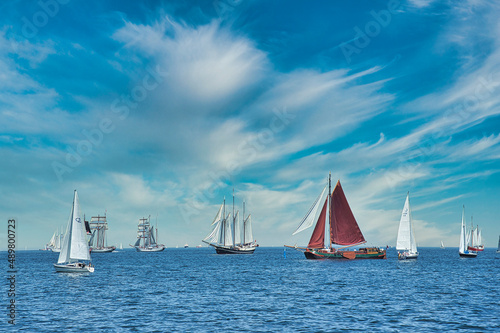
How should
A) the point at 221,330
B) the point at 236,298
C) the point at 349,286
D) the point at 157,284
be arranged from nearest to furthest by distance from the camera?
the point at 221,330
the point at 236,298
the point at 349,286
the point at 157,284

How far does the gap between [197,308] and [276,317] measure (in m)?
8.77

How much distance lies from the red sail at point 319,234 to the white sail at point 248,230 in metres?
71.8

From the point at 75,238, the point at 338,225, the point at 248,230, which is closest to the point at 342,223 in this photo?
the point at 338,225

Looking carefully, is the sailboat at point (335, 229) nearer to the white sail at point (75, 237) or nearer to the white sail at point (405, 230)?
the white sail at point (405, 230)

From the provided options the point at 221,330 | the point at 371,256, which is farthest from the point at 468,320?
the point at 371,256

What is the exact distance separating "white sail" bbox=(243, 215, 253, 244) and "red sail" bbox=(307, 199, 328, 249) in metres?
71.8

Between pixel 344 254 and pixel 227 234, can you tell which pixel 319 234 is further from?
pixel 227 234

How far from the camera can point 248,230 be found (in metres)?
178

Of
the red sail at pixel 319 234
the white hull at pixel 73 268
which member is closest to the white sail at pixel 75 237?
the white hull at pixel 73 268

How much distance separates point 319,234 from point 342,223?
6.29 m

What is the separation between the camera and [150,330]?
30344 mm

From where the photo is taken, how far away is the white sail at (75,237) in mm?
67562

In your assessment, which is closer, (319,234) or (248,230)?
(319,234)

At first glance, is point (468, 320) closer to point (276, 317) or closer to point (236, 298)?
point (276, 317)
